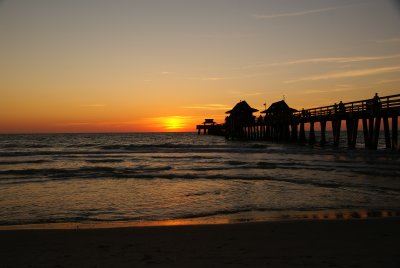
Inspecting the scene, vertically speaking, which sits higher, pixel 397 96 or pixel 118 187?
pixel 397 96

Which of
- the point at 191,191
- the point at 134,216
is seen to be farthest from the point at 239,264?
the point at 191,191

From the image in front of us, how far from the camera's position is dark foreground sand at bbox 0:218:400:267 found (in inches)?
171

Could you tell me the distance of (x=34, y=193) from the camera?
10141mm

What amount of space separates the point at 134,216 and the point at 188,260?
3107 mm

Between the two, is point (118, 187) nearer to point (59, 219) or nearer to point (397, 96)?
point (59, 219)

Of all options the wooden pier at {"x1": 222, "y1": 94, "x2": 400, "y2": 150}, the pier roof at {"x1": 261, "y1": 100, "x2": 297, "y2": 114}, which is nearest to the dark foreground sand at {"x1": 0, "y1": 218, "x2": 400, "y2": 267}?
the wooden pier at {"x1": 222, "y1": 94, "x2": 400, "y2": 150}

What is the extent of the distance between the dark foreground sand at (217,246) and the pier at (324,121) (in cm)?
1770

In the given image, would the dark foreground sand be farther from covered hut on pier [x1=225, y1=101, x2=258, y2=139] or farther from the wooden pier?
covered hut on pier [x1=225, y1=101, x2=258, y2=139]

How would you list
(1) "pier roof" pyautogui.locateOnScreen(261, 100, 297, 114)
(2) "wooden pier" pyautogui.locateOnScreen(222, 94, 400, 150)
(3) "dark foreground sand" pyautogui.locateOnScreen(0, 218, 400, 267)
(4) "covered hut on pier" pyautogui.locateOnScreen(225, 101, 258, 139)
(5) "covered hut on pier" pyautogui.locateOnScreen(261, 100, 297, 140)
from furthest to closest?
(4) "covered hut on pier" pyautogui.locateOnScreen(225, 101, 258, 139) → (1) "pier roof" pyautogui.locateOnScreen(261, 100, 297, 114) → (5) "covered hut on pier" pyautogui.locateOnScreen(261, 100, 297, 140) → (2) "wooden pier" pyautogui.locateOnScreen(222, 94, 400, 150) → (3) "dark foreground sand" pyautogui.locateOnScreen(0, 218, 400, 267)

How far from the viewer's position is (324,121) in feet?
107

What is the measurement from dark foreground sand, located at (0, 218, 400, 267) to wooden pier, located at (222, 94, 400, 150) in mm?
17671

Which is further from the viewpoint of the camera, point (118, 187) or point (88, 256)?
point (118, 187)

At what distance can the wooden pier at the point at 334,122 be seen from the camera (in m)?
22.3

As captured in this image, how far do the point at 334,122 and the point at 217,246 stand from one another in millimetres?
27413
